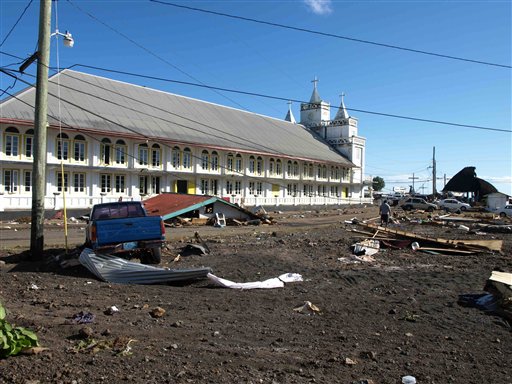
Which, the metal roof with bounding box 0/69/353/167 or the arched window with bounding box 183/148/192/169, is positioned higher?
the metal roof with bounding box 0/69/353/167

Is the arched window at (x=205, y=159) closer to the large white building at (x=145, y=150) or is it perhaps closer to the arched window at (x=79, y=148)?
the large white building at (x=145, y=150)

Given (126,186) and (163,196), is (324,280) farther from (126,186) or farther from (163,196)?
(126,186)

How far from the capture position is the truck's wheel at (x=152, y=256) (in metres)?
11.5

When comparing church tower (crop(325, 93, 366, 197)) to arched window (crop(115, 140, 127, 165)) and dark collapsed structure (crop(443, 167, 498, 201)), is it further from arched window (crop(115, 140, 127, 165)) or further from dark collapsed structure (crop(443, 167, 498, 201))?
arched window (crop(115, 140, 127, 165))

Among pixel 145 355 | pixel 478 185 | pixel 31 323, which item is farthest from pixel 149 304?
pixel 478 185

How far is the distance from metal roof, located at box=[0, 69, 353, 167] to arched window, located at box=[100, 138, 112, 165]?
1.24 metres

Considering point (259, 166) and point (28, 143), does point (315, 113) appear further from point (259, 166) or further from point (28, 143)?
point (28, 143)

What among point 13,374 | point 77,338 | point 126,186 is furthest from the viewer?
point 126,186

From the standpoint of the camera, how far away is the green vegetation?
4.76 m

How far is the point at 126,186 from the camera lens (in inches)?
1483

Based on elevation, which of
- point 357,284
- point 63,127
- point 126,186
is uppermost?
point 63,127

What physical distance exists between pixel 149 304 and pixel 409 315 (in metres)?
4.43

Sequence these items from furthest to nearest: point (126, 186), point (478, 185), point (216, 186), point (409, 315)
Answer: point (478, 185), point (216, 186), point (126, 186), point (409, 315)

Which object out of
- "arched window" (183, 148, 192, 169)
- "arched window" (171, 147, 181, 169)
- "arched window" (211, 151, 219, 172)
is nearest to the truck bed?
"arched window" (171, 147, 181, 169)
